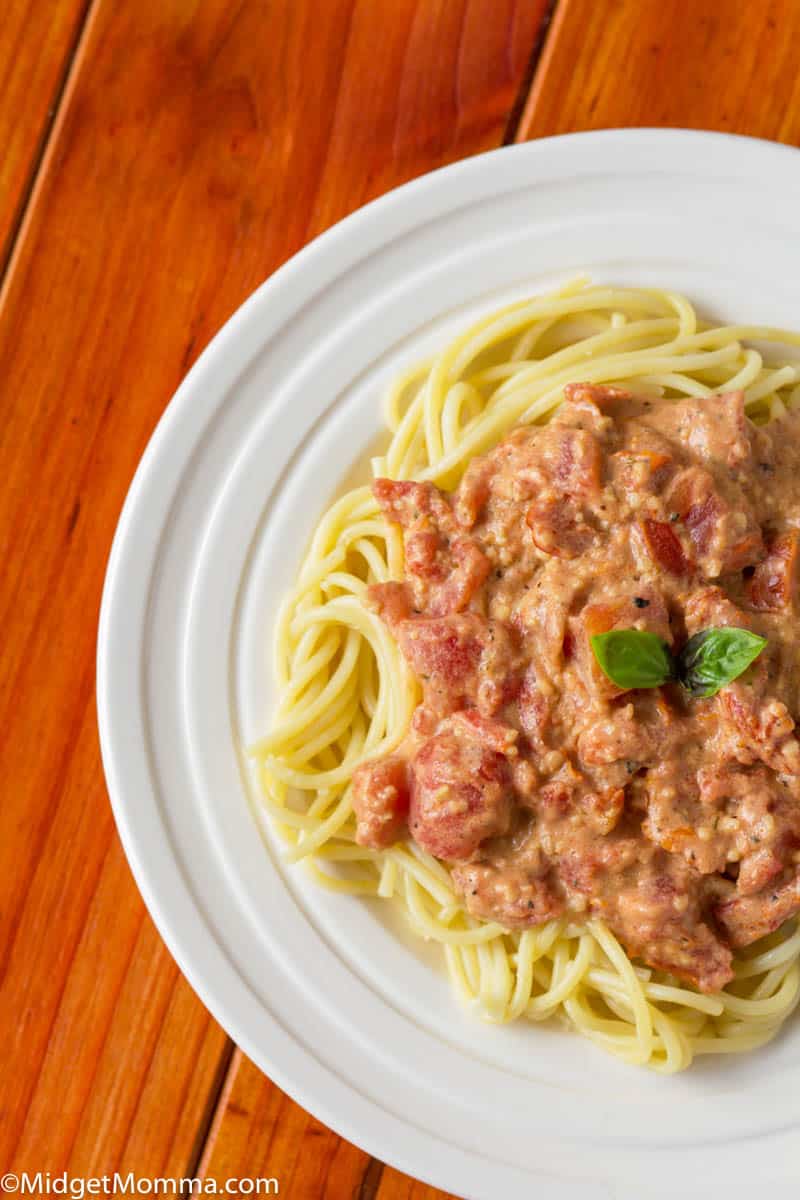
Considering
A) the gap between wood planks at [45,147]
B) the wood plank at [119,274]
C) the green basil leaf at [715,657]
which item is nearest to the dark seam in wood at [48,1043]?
the wood plank at [119,274]

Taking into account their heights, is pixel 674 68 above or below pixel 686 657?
above

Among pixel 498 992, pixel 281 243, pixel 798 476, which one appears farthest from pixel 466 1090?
pixel 281 243

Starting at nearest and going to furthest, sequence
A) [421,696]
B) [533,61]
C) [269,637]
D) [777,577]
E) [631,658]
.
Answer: [631,658], [777,577], [421,696], [269,637], [533,61]

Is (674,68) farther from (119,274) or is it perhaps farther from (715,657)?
(715,657)

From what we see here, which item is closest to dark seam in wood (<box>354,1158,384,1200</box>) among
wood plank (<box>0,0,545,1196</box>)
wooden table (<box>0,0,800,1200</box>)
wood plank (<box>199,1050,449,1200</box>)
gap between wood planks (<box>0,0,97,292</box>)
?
wood plank (<box>199,1050,449,1200</box>)

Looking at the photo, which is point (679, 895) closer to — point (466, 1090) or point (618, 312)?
point (466, 1090)

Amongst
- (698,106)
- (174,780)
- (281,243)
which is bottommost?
(174,780)

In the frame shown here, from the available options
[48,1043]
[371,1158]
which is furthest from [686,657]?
[48,1043]
